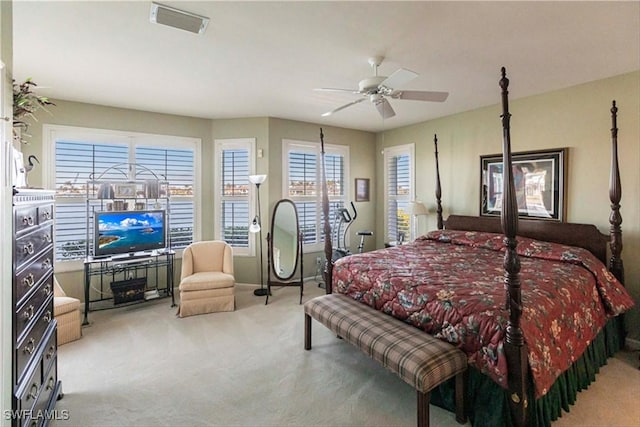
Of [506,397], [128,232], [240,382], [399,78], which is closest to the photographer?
[506,397]

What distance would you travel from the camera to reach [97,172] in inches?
165

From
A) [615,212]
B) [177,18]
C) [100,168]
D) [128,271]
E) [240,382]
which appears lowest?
[240,382]

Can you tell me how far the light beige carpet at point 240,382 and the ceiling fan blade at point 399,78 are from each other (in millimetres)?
2409

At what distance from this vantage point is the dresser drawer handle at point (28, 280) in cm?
165

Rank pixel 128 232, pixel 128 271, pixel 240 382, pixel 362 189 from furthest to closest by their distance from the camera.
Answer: pixel 362 189
pixel 128 271
pixel 128 232
pixel 240 382

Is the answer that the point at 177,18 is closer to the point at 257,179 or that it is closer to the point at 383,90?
the point at 383,90

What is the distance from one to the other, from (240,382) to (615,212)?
3825mm

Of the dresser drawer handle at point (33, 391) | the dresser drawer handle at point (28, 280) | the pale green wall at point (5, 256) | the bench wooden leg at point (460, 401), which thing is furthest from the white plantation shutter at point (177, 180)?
the bench wooden leg at point (460, 401)

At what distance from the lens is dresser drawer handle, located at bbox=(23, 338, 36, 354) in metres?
1.65

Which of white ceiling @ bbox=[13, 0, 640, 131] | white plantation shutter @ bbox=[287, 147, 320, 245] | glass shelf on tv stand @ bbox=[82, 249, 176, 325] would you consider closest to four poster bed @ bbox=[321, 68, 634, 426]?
white ceiling @ bbox=[13, 0, 640, 131]

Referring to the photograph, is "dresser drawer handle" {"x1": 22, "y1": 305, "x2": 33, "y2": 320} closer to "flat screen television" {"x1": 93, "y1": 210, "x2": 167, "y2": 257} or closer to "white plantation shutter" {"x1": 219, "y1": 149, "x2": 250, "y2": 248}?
"flat screen television" {"x1": 93, "y1": 210, "x2": 167, "y2": 257}

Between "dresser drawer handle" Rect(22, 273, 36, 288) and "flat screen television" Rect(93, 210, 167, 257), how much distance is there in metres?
2.29

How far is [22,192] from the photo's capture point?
160 cm

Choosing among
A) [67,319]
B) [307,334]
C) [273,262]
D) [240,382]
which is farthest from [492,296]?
[67,319]
